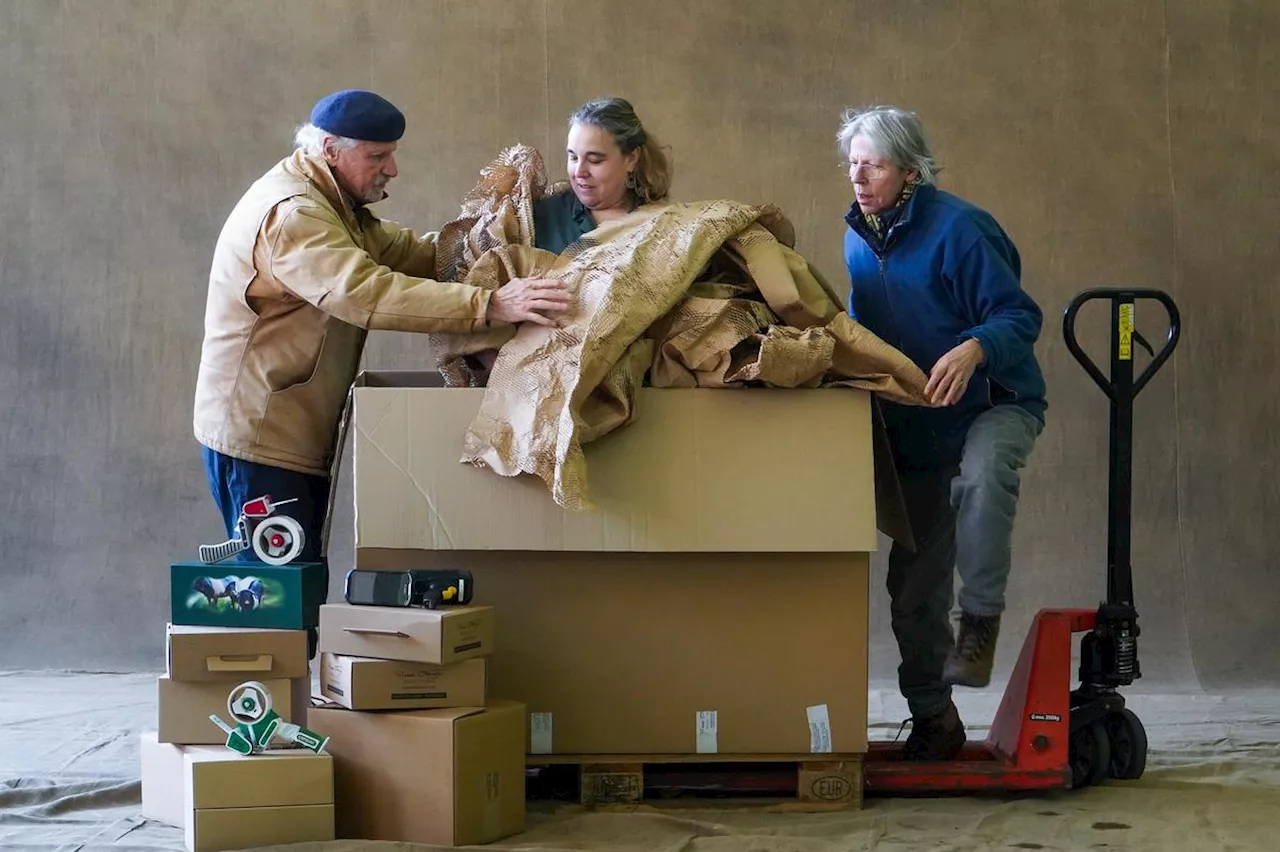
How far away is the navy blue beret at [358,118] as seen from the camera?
2.87 m

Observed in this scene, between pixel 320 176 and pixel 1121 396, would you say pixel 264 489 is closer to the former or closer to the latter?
pixel 320 176

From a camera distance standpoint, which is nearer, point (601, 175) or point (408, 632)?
point (408, 632)

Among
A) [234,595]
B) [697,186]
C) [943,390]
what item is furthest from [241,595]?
[697,186]

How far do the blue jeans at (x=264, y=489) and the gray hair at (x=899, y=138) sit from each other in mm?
1423

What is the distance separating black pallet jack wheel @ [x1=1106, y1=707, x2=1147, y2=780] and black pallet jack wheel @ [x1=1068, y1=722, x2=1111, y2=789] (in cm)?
3

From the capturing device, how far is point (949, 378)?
2752 millimetres

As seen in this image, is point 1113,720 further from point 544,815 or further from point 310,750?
point 310,750

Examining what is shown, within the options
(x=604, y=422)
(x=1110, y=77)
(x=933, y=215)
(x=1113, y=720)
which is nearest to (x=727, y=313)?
(x=604, y=422)

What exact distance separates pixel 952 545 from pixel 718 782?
757 mm

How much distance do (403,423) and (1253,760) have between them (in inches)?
87.5

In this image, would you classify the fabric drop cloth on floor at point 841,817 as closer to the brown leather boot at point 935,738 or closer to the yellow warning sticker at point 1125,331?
the brown leather boot at point 935,738

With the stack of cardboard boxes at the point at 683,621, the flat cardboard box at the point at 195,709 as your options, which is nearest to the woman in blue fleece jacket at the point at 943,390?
the stack of cardboard boxes at the point at 683,621

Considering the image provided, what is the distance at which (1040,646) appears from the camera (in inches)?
115

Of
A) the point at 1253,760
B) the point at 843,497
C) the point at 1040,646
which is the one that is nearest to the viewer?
the point at 843,497
